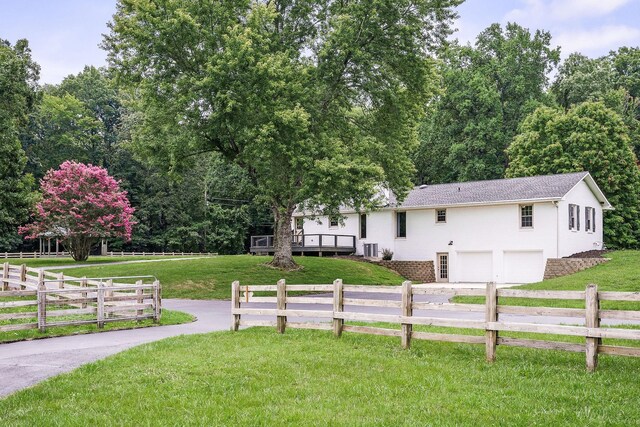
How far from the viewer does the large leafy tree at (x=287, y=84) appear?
2631cm

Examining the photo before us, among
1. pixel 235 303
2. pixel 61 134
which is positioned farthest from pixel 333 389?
pixel 61 134

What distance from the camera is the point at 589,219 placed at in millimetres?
37844

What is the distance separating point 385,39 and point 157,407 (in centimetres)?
2469

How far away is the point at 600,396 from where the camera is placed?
7.51 metres

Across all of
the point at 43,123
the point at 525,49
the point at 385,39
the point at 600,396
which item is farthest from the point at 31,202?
the point at 525,49

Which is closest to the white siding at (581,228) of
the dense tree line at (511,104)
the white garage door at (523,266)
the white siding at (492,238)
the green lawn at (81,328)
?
the white siding at (492,238)

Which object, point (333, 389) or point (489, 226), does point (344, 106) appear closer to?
point (489, 226)

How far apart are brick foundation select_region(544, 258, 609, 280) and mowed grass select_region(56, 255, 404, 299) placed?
811 centimetres

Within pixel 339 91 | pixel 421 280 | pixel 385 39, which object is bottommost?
pixel 421 280

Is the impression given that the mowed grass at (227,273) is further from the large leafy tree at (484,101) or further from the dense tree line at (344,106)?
the large leafy tree at (484,101)

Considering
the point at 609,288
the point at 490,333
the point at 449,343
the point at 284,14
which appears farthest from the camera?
the point at 284,14

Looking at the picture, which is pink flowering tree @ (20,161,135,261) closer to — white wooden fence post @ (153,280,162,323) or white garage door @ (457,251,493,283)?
white garage door @ (457,251,493,283)

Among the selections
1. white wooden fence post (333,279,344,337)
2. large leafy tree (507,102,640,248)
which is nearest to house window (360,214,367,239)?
large leafy tree (507,102,640,248)

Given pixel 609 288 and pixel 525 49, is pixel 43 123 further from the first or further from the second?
pixel 609 288
